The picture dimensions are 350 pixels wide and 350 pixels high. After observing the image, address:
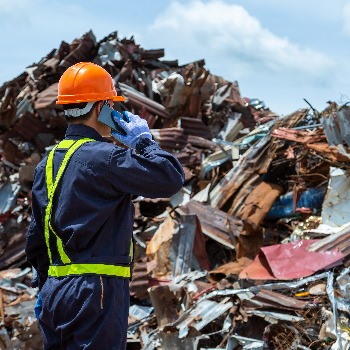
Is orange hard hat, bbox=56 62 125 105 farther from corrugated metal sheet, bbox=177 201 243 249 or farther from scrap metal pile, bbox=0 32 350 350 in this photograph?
corrugated metal sheet, bbox=177 201 243 249

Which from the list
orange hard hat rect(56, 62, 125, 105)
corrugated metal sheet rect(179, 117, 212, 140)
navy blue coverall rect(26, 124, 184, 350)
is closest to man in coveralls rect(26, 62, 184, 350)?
navy blue coverall rect(26, 124, 184, 350)

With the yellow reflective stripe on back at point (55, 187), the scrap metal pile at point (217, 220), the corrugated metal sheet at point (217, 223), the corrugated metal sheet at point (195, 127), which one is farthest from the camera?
the corrugated metal sheet at point (195, 127)

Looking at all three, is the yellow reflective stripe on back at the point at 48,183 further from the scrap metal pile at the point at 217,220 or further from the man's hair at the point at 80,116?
the scrap metal pile at the point at 217,220

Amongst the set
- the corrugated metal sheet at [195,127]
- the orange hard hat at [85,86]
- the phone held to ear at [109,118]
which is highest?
the corrugated metal sheet at [195,127]

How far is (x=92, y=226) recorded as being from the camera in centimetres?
302

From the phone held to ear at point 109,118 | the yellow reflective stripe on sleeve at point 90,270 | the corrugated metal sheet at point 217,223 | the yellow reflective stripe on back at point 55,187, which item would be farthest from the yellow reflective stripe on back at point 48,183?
the corrugated metal sheet at point 217,223

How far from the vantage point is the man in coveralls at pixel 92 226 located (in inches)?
118

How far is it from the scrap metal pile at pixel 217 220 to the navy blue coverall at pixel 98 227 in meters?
2.80

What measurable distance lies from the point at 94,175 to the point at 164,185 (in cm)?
31

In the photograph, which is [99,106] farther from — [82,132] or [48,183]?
[48,183]

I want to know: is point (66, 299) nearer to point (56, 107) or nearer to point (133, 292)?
point (133, 292)

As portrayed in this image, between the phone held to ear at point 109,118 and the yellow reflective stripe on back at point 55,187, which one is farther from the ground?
the phone held to ear at point 109,118

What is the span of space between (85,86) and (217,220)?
4684 millimetres

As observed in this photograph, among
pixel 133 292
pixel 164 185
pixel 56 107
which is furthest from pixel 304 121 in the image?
pixel 164 185
